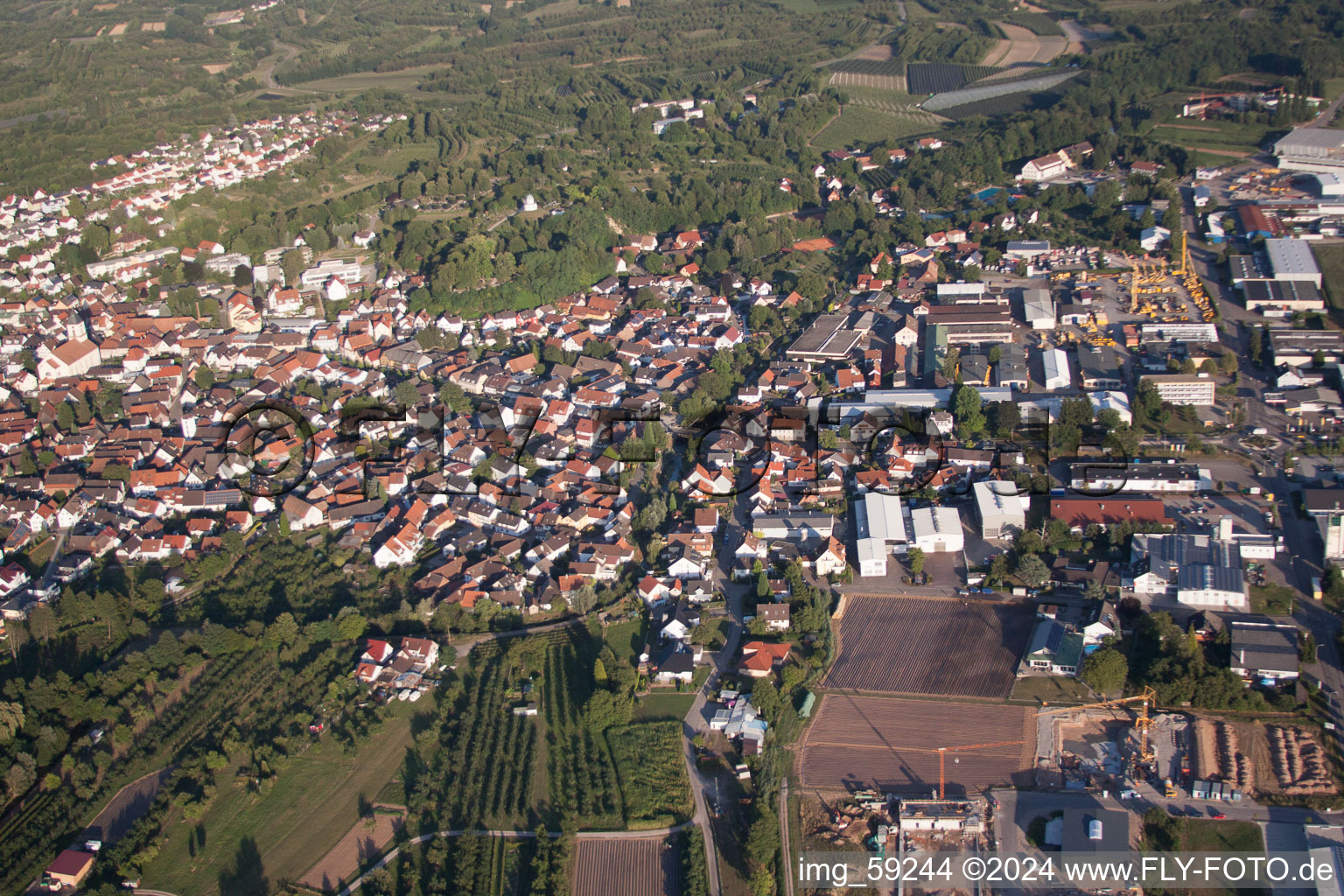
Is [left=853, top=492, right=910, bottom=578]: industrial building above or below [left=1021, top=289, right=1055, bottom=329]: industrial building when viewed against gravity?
below

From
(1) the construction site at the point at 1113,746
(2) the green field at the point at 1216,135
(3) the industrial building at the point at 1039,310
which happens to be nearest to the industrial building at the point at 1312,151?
(2) the green field at the point at 1216,135

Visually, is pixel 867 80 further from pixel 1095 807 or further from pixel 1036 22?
pixel 1095 807

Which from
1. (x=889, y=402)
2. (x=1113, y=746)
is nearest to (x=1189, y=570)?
(x=1113, y=746)

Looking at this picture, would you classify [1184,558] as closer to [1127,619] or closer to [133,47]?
[1127,619]

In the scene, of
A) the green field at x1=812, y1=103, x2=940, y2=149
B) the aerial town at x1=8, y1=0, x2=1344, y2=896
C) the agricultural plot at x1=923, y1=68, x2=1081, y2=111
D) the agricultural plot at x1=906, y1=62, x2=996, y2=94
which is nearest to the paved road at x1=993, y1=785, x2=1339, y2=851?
the aerial town at x1=8, y1=0, x2=1344, y2=896

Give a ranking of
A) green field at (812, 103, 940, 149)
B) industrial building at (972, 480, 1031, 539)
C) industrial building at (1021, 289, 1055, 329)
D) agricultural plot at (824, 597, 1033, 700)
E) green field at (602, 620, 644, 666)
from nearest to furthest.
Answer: agricultural plot at (824, 597, 1033, 700) → green field at (602, 620, 644, 666) → industrial building at (972, 480, 1031, 539) → industrial building at (1021, 289, 1055, 329) → green field at (812, 103, 940, 149)

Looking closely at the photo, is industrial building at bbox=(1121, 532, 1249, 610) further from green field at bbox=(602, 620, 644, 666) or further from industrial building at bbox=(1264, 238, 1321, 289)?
industrial building at bbox=(1264, 238, 1321, 289)

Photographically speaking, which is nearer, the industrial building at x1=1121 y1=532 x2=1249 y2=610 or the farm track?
the industrial building at x1=1121 y1=532 x2=1249 y2=610

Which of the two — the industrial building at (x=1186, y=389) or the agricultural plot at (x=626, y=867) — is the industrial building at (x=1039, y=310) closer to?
the industrial building at (x=1186, y=389)
